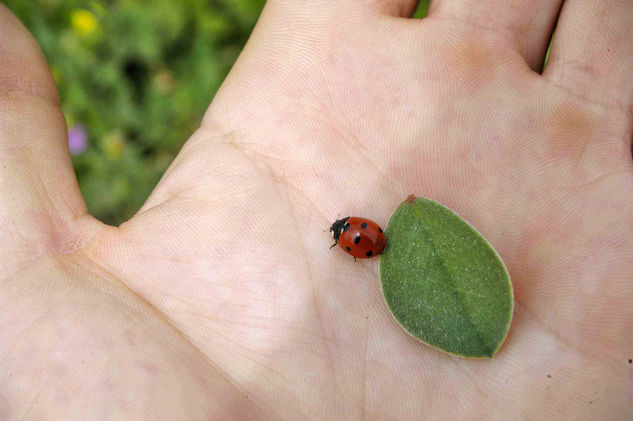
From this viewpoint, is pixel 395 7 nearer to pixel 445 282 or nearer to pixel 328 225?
pixel 328 225

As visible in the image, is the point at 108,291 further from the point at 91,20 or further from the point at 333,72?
the point at 91,20

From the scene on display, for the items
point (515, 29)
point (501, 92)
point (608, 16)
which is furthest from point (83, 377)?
point (608, 16)

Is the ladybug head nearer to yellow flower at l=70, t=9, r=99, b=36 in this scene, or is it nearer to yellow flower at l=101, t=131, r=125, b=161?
yellow flower at l=101, t=131, r=125, b=161

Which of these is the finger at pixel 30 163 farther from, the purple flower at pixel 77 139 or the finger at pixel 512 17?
the finger at pixel 512 17

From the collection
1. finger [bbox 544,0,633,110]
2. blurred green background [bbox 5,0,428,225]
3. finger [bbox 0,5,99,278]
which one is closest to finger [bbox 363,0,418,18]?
blurred green background [bbox 5,0,428,225]

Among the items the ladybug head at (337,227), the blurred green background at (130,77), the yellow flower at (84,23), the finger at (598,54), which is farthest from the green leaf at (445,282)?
the yellow flower at (84,23)
